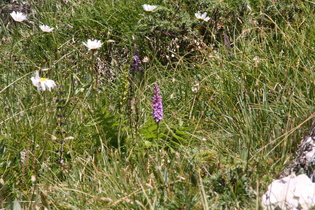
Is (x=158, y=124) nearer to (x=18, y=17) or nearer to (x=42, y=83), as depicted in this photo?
(x=42, y=83)

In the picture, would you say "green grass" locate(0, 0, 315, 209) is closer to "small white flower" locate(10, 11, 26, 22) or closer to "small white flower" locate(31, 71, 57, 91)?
"small white flower" locate(31, 71, 57, 91)

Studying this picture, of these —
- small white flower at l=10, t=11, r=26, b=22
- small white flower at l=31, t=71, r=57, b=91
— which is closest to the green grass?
small white flower at l=31, t=71, r=57, b=91

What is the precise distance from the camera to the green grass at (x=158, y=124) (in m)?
2.29

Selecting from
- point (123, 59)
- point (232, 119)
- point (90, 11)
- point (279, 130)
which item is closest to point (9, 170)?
point (232, 119)

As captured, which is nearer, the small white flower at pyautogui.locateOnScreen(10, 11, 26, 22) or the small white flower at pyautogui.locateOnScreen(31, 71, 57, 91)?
the small white flower at pyautogui.locateOnScreen(31, 71, 57, 91)

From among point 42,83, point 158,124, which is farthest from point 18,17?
point 158,124

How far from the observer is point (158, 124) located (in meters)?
2.81

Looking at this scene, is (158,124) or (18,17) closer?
(158,124)

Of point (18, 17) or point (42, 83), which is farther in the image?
point (18, 17)

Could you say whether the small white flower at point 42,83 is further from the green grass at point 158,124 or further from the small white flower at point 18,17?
the small white flower at point 18,17

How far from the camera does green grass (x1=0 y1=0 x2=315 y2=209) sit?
229cm

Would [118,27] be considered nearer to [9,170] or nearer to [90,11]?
[90,11]

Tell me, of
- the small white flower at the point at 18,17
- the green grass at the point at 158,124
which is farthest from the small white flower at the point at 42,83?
the small white flower at the point at 18,17

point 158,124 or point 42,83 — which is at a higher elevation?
point 42,83
